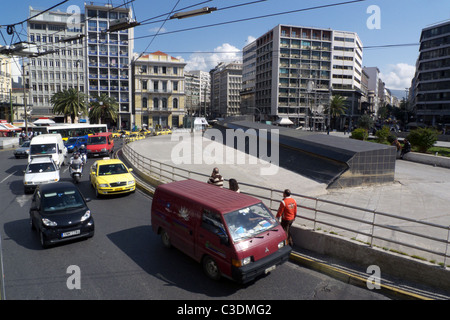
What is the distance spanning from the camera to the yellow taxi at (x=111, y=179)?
45.0ft

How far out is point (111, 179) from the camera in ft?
46.2

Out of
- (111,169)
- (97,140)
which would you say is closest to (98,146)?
(97,140)

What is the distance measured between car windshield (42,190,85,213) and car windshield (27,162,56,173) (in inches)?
294

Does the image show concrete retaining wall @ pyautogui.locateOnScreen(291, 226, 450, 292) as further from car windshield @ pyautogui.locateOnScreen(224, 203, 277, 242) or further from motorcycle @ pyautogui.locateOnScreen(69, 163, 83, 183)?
motorcycle @ pyautogui.locateOnScreen(69, 163, 83, 183)

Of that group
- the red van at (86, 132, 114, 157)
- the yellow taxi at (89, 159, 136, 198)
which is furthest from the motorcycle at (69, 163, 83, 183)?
the red van at (86, 132, 114, 157)

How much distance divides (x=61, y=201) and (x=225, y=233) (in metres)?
5.78

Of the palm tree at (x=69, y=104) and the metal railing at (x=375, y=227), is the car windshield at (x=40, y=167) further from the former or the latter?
the palm tree at (x=69, y=104)

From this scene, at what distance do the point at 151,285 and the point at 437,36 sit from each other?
92.4 m

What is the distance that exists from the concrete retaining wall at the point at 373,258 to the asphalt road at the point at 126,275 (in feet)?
2.55

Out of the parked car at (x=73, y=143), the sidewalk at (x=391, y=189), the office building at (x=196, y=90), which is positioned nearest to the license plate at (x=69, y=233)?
the sidewalk at (x=391, y=189)

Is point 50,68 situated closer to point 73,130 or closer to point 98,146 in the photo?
point 73,130

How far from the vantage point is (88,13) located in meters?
74.3

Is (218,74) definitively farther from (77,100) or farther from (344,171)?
(344,171)
